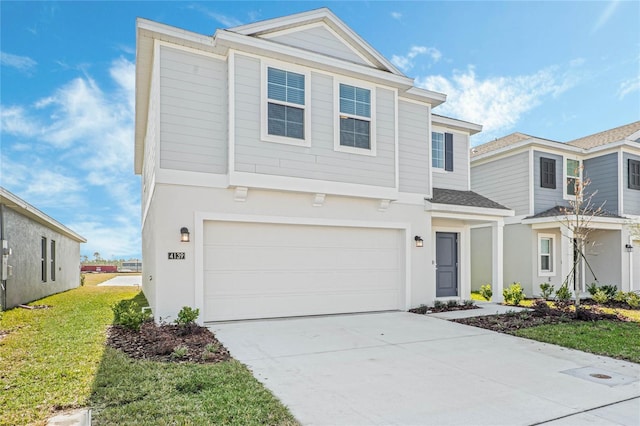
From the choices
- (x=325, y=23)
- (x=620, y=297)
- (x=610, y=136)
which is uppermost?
(x=325, y=23)

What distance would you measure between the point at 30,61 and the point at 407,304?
48.1 feet

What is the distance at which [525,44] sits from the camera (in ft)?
42.6

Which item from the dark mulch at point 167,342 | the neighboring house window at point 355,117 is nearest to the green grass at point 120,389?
the dark mulch at point 167,342

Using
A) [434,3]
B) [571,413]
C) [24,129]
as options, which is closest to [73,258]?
[24,129]

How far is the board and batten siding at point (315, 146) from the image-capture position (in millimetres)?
7805

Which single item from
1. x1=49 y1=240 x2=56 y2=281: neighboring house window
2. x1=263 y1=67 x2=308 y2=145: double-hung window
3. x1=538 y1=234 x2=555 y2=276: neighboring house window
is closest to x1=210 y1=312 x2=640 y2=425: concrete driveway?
x1=263 y1=67 x2=308 y2=145: double-hung window

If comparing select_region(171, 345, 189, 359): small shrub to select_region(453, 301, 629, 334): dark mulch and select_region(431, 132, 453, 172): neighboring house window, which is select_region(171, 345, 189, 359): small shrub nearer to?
select_region(453, 301, 629, 334): dark mulch

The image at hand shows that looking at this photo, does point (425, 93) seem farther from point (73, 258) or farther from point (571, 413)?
point (73, 258)

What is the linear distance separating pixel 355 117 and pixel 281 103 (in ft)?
5.94

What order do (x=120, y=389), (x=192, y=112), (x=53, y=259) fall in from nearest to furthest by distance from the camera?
(x=120, y=389), (x=192, y=112), (x=53, y=259)

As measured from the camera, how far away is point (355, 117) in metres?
9.00

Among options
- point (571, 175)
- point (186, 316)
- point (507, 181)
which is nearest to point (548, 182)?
point (507, 181)

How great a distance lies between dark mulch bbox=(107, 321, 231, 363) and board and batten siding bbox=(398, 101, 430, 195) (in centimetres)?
603

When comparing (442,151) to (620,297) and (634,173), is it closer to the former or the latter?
(620,297)
